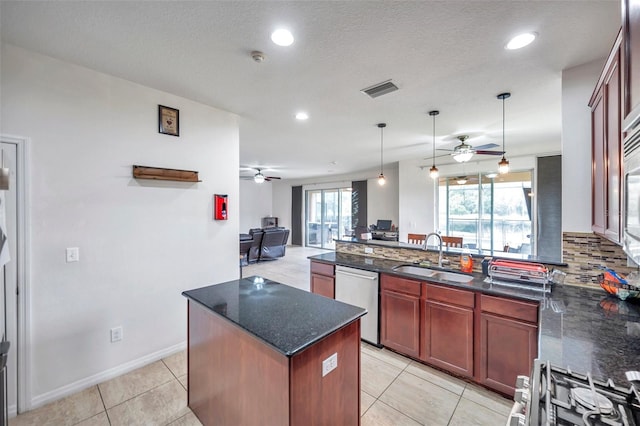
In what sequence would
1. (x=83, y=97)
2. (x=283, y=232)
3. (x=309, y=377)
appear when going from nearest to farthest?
(x=309, y=377) < (x=83, y=97) < (x=283, y=232)

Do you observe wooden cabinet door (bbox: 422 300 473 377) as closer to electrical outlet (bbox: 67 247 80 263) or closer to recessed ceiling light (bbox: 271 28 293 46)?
recessed ceiling light (bbox: 271 28 293 46)

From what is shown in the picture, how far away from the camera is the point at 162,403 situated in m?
2.08

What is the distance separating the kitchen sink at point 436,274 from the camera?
2574 mm

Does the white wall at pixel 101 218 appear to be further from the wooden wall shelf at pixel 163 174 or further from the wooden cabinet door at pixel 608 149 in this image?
the wooden cabinet door at pixel 608 149

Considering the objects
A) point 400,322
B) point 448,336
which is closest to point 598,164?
point 448,336

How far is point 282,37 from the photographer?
6.06 ft

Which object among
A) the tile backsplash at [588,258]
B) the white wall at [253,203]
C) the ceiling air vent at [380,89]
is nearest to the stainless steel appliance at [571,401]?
the tile backsplash at [588,258]

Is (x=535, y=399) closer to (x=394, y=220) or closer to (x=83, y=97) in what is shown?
(x=83, y=97)

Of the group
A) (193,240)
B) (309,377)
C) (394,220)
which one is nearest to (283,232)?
(394,220)

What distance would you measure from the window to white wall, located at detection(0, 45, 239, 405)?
17.9ft

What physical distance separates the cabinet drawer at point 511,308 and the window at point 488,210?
12.1 feet

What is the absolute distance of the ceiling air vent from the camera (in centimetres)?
257

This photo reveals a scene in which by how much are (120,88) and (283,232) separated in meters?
5.57

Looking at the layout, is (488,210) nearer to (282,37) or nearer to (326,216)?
(326,216)
